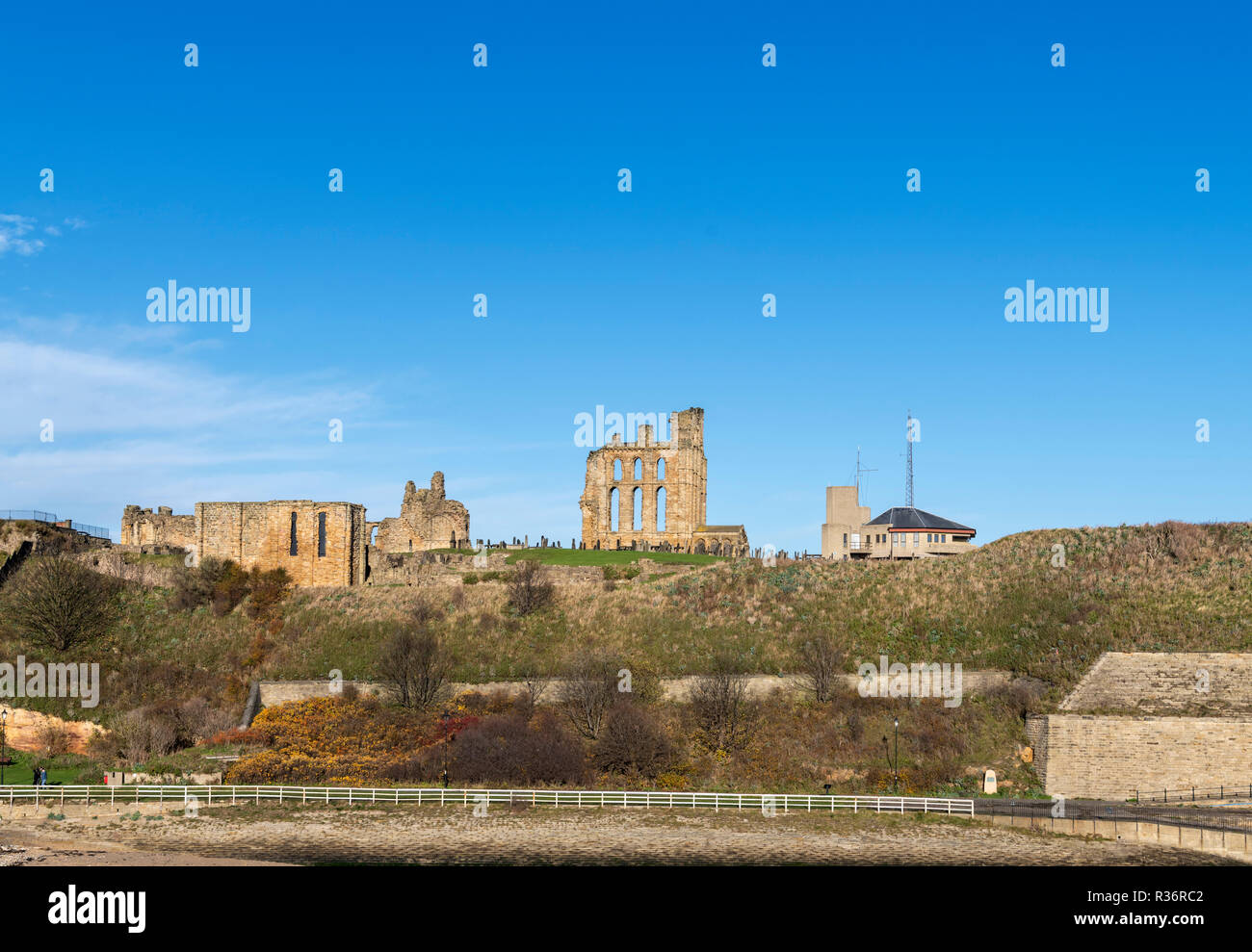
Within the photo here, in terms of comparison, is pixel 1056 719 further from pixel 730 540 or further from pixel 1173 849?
pixel 730 540

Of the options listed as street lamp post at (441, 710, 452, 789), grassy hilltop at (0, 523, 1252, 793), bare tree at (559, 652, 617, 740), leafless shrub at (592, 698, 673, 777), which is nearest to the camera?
street lamp post at (441, 710, 452, 789)

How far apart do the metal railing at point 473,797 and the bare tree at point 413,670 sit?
29.8 feet

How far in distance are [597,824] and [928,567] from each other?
93.6ft

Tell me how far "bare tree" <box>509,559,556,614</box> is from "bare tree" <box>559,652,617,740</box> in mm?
9412

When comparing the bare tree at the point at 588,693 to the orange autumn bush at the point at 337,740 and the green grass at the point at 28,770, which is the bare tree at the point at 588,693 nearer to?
the orange autumn bush at the point at 337,740

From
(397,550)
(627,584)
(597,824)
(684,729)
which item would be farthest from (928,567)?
(397,550)

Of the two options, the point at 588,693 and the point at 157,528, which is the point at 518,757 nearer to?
the point at 588,693

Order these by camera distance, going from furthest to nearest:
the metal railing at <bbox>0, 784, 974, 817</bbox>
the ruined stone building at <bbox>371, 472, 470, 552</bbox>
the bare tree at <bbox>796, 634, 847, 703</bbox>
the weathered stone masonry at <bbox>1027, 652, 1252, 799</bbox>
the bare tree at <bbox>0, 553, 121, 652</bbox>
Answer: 1. the ruined stone building at <bbox>371, 472, 470, 552</bbox>
2. the bare tree at <bbox>0, 553, 121, 652</bbox>
3. the bare tree at <bbox>796, 634, 847, 703</bbox>
4. the weathered stone masonry at <bbox>1027, 652, 1252, 799</bbox>
5. the metal railing at <bbox>0, 784, 974, 817</bbox>

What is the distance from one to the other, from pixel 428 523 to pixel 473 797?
35955mm

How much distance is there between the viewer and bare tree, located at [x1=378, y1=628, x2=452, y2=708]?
4894cm

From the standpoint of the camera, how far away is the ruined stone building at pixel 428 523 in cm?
7188

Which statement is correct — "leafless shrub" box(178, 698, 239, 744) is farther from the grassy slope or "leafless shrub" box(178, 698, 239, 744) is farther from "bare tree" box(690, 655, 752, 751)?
"bare tree" box(690, 655, 752, 751)

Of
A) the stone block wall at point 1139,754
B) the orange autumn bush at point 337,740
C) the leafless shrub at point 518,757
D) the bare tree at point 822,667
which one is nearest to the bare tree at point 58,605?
the orange autumn bush at point 337,740

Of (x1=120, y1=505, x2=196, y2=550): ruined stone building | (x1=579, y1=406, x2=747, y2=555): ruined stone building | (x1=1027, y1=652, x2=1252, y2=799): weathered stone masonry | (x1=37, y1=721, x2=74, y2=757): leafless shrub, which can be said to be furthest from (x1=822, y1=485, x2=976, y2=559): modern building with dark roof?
(x1=37, y1=721, x2=74, y2=757): leafless shrub
